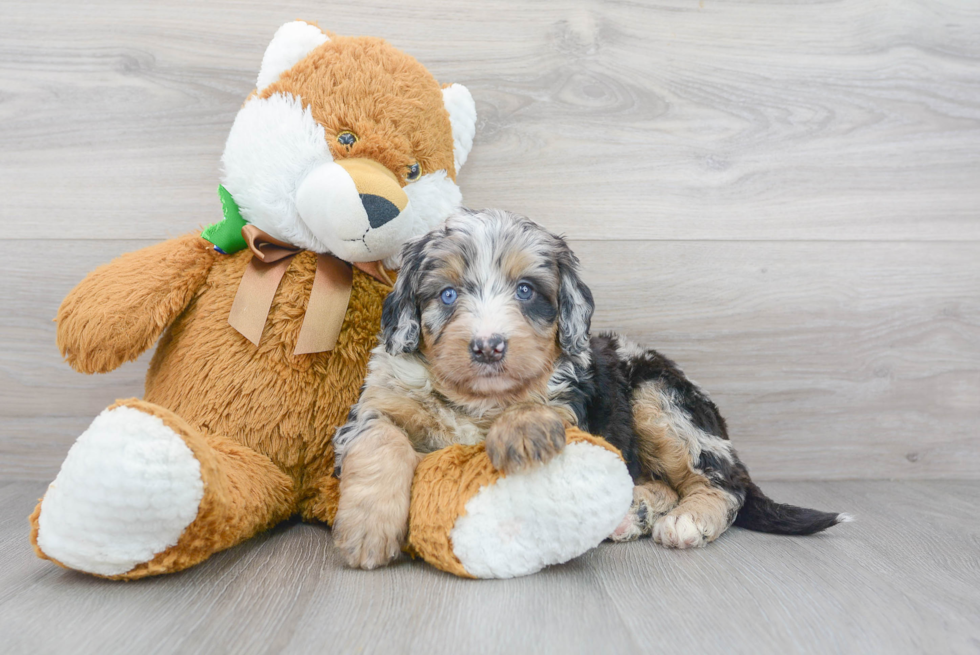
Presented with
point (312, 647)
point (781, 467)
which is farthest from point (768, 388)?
point (312, 647)

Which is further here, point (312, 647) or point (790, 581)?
point (790, 581)

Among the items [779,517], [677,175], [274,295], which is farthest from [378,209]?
[779,517]

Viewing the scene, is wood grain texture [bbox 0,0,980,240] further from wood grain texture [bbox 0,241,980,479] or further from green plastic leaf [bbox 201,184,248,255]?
green plastic leaf [bbox 201,184,248,255]

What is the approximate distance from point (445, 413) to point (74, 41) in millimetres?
1998

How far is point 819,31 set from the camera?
2.59 m

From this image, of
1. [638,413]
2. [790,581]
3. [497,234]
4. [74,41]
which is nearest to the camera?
[790,581]

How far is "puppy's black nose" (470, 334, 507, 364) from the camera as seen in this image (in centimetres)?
159

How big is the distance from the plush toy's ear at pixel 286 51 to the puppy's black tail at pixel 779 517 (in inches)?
73.9

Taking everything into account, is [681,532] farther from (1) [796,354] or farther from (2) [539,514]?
(1) [796,354]

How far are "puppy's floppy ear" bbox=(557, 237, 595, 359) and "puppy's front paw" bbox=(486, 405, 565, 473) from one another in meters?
0.30

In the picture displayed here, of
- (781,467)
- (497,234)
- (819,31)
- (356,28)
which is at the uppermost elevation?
(819,31)

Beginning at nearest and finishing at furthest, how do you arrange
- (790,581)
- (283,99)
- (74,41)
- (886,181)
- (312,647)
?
(312,647), (790,581), (283,99), (74,41), (886,181)

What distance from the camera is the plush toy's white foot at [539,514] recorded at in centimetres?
154

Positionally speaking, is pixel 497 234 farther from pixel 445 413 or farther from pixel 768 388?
pixel 768 388
